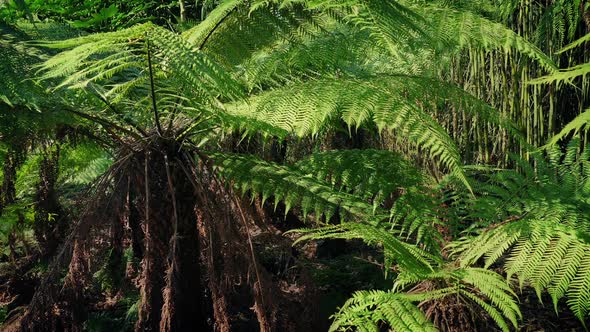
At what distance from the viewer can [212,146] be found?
2.52 metres

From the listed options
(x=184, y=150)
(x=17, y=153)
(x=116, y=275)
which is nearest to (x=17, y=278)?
(x=116, y=275)

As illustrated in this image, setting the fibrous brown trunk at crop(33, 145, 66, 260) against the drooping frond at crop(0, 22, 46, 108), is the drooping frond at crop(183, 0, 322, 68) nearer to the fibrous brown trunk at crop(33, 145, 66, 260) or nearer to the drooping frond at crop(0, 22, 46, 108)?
the drooping frond at crop(0, 22, 46, 108)

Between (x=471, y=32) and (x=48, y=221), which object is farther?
(x=48, y=221)

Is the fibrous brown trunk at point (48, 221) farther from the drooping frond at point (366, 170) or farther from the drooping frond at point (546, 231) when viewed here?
the drooping frond at point (546, 231)

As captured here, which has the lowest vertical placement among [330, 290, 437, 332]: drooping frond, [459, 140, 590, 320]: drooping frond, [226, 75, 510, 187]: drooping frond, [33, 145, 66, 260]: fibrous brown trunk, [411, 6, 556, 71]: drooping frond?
[33, 145, 66, 260]: fibrous brown trunk

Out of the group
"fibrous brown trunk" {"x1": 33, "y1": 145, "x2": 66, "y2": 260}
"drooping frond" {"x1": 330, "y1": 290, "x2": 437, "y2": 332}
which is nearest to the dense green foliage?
"drooping frond" {"x1": 330, "y1": 290, "x2": 437, "y2": 332}

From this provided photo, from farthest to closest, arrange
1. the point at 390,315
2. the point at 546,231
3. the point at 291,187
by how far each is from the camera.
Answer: the point at 291,187 < the point at 546,231 < the point at 390,315

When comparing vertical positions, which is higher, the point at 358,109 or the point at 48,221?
the point at 358,109

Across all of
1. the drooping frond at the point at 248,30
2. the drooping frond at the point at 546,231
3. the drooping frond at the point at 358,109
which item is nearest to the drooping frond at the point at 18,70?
the drooping frond at the point at 248,30

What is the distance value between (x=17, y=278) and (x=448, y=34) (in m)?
2.38

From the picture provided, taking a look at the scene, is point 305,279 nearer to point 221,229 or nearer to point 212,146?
point 221,229

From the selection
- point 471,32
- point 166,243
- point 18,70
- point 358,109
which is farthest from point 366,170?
point 18,70

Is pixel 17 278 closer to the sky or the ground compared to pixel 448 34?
closer to the ground

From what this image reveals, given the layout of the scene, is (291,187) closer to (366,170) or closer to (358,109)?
(366,170)
